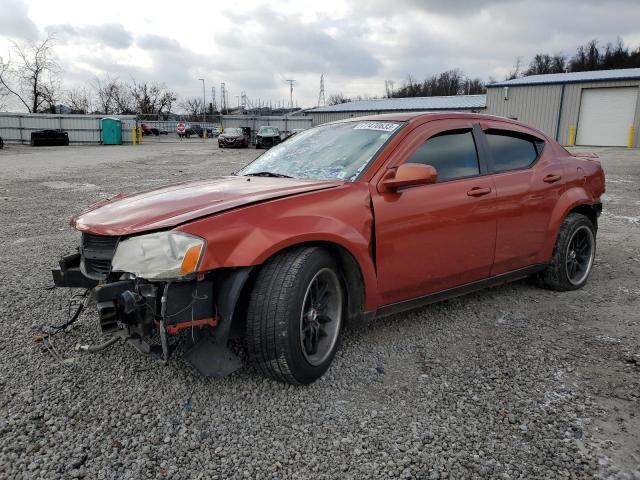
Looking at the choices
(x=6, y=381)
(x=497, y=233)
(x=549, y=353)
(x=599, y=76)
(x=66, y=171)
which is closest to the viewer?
(x=6, y=381)

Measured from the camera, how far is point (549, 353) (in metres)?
3.38

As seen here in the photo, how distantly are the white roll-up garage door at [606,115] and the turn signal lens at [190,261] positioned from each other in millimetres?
33346

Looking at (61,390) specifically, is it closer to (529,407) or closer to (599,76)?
(529,407)

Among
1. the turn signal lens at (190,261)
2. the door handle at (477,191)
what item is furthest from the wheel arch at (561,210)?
the turn signal lens at (190,261)

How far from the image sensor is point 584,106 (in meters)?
31.3

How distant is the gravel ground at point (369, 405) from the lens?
7.50 feet

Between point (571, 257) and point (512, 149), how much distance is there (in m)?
1.25

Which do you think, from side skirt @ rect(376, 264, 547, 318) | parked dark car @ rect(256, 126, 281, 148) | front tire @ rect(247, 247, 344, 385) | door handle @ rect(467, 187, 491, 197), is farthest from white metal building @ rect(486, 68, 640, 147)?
front tire @ rect(247, 247, 344, 385)

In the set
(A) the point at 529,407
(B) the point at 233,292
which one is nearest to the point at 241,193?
(B) the point at 233,292

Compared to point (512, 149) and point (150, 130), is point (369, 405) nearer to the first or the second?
point (512, 149)

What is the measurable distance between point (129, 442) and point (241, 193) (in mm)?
1447

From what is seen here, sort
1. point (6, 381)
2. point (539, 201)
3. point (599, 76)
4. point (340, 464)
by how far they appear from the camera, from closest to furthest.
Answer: point (340, 464) → point (6, 381) → point (539, 201) → point (599, 76)

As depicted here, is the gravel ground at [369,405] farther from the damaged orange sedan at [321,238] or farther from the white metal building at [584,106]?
the white metal building at [584,106]

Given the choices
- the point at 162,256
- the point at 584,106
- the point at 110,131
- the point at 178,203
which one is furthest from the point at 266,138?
the point at 162,256
